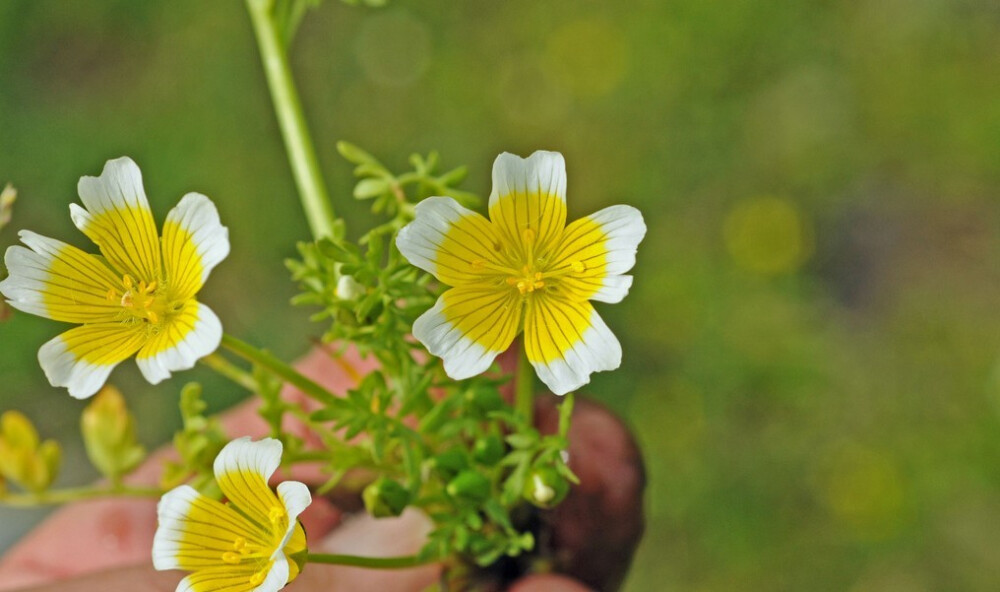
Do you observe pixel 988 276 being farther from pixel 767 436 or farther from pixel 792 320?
pixel 767 436

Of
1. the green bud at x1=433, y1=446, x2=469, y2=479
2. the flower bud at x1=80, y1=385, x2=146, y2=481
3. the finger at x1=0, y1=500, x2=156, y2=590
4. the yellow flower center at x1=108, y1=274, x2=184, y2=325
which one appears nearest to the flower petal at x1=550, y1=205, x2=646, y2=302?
the green bud at x1=433, y1=446, x2=469, y2=479

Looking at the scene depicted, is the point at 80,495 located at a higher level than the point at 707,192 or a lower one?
higher

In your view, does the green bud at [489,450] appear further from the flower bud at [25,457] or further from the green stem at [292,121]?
the flower bud at [25,457]

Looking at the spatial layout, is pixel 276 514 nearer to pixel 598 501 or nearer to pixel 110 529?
pixel 598 501

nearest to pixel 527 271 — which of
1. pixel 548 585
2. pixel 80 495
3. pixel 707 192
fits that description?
pixel 548 585

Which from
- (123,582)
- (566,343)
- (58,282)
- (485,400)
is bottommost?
(123,582)

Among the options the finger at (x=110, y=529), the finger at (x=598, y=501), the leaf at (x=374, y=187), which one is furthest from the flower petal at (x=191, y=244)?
the finger at (x=598, y=501)

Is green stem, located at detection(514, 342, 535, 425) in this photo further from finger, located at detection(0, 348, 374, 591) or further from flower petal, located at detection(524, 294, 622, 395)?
finger, located at detection(0, 348, 374, 591)
